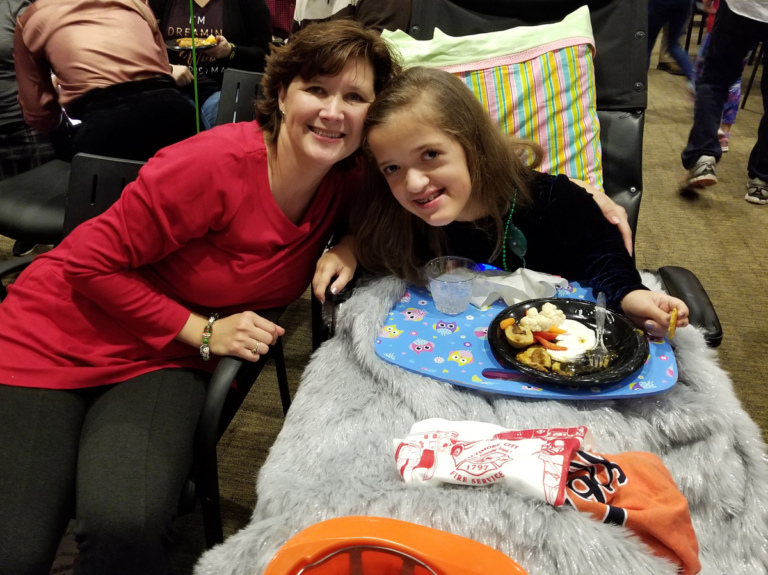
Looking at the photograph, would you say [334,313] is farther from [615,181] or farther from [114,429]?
[615,181]

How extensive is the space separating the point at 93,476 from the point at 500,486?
0.71 metres

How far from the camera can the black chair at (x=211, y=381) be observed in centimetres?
106

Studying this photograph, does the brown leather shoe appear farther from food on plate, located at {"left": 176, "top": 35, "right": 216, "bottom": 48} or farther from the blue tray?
the blue tray

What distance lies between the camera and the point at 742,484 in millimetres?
875

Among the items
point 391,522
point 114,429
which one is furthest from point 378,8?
point 391,522

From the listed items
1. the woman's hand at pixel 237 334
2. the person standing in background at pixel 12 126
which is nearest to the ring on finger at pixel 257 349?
the woman's hand at pixel 237 334

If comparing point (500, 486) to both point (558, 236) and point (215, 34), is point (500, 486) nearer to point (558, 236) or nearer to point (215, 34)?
point (558, 236)

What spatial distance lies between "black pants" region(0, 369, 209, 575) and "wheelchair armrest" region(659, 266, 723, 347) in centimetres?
98

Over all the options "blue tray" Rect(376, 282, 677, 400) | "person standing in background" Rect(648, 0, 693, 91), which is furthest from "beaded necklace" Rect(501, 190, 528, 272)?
"person standing in background" Rect(648, 0, 693, 91)

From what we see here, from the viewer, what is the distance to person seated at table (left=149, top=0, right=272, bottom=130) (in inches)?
90.1

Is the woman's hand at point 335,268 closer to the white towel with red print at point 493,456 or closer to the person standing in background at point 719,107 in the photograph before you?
the white towel with red print at point 493,456

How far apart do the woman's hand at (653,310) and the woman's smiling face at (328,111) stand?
2.03 ft

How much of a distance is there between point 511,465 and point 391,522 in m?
0.17

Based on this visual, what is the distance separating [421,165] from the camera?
1.18m
